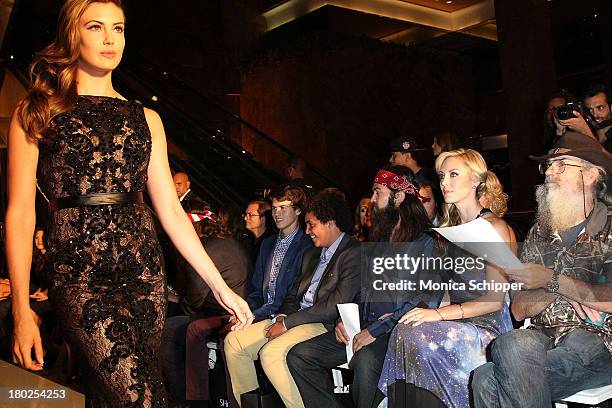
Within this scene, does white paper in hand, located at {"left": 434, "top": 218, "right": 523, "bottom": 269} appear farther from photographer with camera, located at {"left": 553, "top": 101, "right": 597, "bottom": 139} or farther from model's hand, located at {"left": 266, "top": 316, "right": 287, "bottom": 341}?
model's hand, located at {"left": 266, "top": 316, "right": 287, "bottom": 341}

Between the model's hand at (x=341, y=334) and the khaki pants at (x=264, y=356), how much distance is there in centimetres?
33

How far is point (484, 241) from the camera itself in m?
3.34

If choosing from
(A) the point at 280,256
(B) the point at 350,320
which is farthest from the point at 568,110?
(A) the point at 280,256

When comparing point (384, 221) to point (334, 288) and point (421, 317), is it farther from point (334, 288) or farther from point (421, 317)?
point (421, 317)

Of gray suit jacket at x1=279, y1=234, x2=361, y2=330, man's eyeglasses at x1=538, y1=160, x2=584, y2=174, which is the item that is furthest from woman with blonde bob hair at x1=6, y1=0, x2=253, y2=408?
gray suit jacket at x1=279, y1=234, x2=361, y2=330

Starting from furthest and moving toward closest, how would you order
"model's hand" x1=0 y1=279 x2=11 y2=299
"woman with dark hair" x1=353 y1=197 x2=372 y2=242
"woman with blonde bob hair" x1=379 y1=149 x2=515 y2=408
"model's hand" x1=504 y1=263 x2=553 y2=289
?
"model's hand" x1=0 y1=279 x2=11 y2=299
"woman with dark hair" x1=353 y1=197 x2=372 y2=242
"woman with blonde bob hair" x1=379 y1=149 x2=515 y2=408
"model's hand" x1=504 y1=263 x2=553 y2=289

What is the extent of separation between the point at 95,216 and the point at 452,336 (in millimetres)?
1999

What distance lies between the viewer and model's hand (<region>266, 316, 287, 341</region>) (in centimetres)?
487

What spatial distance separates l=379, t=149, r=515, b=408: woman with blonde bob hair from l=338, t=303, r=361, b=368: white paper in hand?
1.69 ft

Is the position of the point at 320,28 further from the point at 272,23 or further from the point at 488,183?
the point at 488,183

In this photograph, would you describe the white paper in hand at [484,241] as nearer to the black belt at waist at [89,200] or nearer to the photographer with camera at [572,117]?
the photographer with camera at [572,117]

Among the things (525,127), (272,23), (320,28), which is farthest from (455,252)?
(272,23)

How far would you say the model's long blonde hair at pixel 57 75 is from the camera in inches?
88.1

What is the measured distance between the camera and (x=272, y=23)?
45.8 ft
